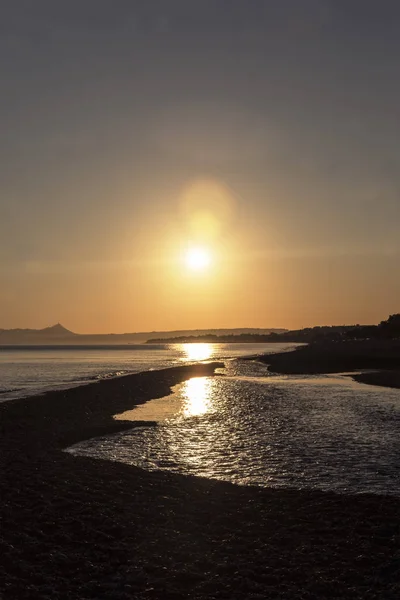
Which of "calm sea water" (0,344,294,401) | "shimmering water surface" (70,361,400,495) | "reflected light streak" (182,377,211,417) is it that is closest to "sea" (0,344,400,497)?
"shimmering water surface" (70,361,400,495)

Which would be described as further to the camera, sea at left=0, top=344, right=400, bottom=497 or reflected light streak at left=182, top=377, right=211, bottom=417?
reflected light streak at left=182, top=377, right=211, bottom=417

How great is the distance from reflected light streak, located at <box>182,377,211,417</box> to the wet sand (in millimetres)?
14068

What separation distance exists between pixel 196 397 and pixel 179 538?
1121 inches

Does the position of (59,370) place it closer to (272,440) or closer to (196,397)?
(196,397)

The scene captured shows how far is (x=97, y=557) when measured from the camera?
35.6 feet

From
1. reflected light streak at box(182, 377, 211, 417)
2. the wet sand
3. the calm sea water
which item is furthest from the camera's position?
the calm sea water

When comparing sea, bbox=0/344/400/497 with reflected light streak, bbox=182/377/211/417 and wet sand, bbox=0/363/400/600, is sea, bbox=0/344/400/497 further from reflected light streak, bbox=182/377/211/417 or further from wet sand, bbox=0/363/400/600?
wet sand, bbox=0/363/400/600

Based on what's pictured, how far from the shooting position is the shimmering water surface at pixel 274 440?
17.0m

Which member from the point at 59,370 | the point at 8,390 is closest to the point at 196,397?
Answer: the point at 8,390

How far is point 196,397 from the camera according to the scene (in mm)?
40312

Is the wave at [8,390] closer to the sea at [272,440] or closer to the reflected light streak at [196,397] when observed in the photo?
the sea at [272,440]

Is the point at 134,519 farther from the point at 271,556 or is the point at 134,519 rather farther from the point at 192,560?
the point at 271,556

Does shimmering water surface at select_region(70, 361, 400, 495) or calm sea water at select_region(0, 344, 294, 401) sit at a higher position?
calm sea water at select_region(0, 344, 294, 401)

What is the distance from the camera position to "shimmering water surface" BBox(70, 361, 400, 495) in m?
17.0
